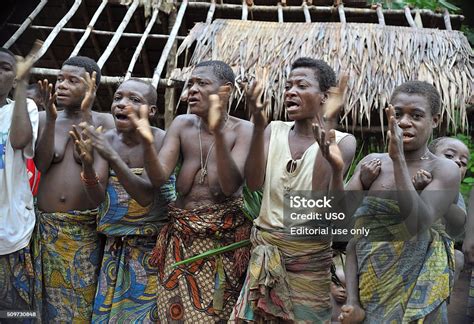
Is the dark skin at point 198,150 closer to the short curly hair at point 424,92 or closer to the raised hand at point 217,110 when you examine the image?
the raised hand at point 217,110

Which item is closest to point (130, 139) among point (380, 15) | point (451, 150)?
point (451, 150)

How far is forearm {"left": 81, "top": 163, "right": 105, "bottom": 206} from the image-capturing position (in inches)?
142

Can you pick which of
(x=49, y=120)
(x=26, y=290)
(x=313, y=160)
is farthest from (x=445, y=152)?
(x=26, y=290)

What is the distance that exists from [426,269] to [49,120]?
2.18 meters

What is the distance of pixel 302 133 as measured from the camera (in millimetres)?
3629

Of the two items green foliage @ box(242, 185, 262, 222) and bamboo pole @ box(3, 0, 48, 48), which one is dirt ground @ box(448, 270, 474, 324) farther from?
bamboo pole @ box(3, 0, 48, 48)

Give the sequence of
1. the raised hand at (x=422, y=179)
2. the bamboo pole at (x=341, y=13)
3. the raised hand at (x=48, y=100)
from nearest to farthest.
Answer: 1. the raised hand at (x=422, y=179)
2. the raised hand at (x=48, y=100)
3. the bamboo pole at (x=341, y=13)

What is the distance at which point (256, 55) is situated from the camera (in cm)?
591

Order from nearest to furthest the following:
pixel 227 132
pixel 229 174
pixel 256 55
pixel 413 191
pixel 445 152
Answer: pixel 413 191 → pixel 229 174 → pixel 227 132 → pixel 445 152 → pixel 256 55

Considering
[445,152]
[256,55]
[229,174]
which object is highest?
[256,55]

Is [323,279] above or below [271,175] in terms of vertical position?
below

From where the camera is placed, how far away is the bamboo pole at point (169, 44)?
5459 mm

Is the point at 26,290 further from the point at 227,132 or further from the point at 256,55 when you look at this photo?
the point at 256,55

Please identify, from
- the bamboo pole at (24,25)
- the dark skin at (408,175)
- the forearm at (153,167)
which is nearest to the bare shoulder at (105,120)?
the forearm at (153,167)
